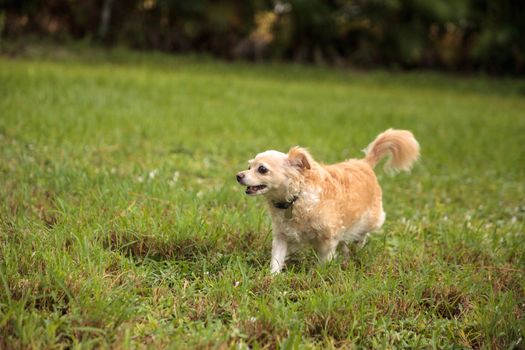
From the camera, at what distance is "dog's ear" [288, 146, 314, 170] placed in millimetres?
4012

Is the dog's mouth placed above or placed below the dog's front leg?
above

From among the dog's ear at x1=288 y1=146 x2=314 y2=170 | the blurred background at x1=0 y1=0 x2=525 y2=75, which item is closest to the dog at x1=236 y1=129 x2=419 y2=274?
the dog's ear at x1=288 y1=146 x2=314 y2=170

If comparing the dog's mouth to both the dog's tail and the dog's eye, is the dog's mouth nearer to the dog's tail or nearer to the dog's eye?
the dog's eye

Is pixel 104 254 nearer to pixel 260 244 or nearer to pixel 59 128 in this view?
pixel 260 244

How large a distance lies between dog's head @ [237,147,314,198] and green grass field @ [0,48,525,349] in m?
0.55

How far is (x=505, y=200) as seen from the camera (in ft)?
23.0

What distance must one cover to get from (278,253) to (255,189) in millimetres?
494

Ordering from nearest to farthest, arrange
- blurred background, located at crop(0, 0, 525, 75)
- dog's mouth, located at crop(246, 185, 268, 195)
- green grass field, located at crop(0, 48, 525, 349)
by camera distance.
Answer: green grass field, located at crop(0, 48, 525, 349), dog's mouth, located at crop(246, 185, 268, 195), blurred background, located at crop(0, 0, 525, 75)

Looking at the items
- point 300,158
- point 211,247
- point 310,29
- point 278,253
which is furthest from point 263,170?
point 310,29

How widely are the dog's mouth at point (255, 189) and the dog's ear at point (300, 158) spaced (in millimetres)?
286

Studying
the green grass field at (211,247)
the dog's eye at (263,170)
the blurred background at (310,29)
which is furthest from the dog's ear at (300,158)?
the blurred background at (310,29)

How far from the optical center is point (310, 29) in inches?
989

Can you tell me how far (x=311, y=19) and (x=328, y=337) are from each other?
72.3 feet

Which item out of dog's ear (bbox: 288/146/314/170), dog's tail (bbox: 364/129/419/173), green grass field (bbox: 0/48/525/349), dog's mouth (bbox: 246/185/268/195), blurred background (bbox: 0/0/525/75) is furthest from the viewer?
blurred background (bbox: 0/0/525/75)
